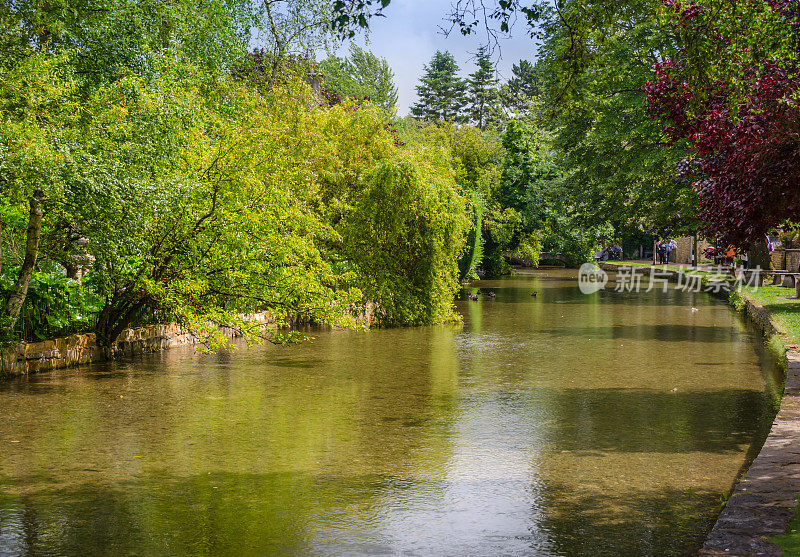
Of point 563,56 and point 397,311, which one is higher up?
point 563,56

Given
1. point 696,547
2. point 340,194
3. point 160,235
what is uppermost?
point 340,194

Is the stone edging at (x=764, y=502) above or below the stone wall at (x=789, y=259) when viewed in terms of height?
below

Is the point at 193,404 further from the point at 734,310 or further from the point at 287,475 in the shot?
the point at 734,310

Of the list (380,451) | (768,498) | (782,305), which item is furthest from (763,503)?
(782,305)

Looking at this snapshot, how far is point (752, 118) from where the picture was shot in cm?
1009

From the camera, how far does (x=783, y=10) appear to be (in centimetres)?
1049

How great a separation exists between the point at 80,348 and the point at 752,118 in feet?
34.0

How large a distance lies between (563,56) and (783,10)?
4922mm

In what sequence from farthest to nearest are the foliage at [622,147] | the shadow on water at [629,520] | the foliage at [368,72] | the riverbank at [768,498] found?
the foliage at [368,72] < the foliage at [622,147] < the shadow on water at [629,520] < the riverbank at [768,498]

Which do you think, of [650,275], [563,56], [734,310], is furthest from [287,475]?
[650,275]

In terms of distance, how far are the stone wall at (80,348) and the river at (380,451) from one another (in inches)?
18.0

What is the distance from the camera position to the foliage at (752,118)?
29.7ft

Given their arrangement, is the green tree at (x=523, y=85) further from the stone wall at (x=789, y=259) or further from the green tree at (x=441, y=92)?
the stone wall at (x=789, y=259)

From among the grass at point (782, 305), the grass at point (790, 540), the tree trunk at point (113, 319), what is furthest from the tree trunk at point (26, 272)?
the grass at point (782, 305)
